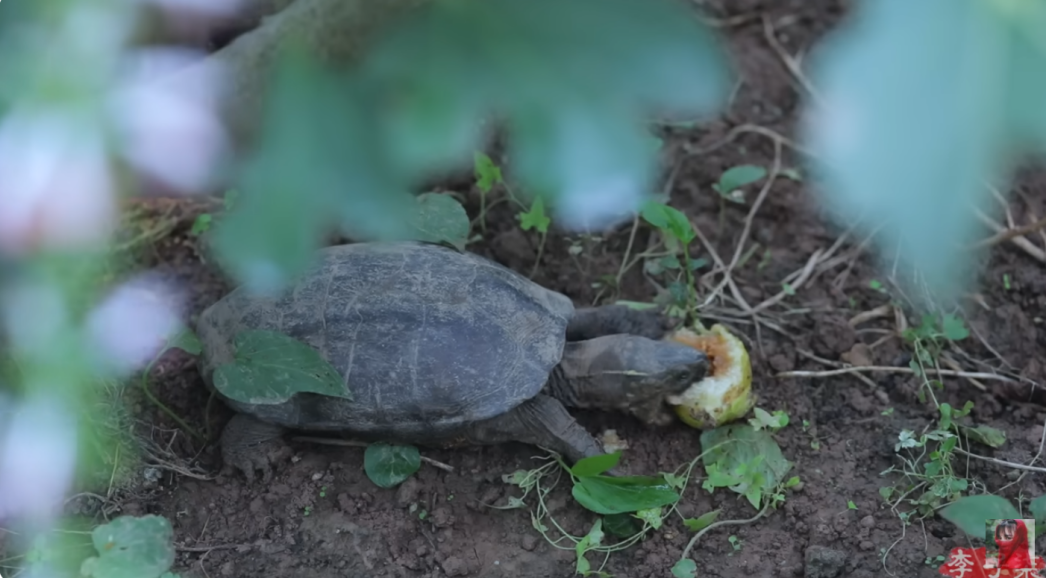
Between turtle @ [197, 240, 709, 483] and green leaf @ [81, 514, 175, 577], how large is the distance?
80 cm

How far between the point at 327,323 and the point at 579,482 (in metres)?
0.95

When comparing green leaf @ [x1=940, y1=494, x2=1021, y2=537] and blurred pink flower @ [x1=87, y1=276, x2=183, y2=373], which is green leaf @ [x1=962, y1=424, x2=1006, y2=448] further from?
blurred pink flower @ [x1=87, y1=276, x2=183, y2=373]

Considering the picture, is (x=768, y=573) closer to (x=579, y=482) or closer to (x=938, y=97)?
(x=579, y=482)

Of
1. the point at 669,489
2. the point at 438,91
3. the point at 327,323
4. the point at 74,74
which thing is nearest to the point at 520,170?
the point at 438,91

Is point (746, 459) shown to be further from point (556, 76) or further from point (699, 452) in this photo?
point (556, 76)

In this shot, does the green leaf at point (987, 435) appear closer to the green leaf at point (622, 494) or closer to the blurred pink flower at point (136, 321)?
the green leaf at point (622, 494)

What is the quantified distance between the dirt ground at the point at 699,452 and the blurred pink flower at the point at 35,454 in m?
0.48

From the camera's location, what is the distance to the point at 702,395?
9.21 feet

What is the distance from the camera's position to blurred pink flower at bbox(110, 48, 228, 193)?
41.5 inches

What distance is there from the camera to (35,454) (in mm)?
1763

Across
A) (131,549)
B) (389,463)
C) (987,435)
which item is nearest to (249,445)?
(389,463)

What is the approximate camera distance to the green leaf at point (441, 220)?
2.89 metres

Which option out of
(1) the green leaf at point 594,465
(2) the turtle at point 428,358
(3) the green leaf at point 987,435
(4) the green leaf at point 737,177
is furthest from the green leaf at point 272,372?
(3) the green leaf at point 987,435

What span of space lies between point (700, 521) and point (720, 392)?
492mm
